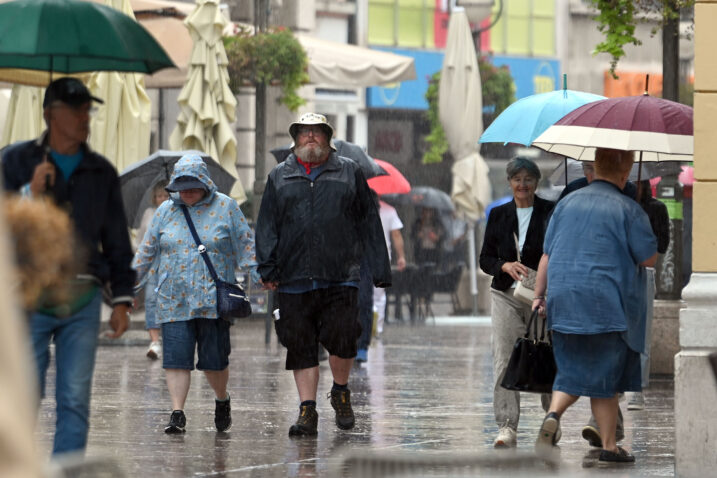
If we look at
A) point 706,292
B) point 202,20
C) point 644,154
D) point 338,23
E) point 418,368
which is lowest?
point 418,368

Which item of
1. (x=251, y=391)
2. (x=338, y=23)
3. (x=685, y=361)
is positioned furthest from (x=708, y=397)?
(x=338, y=23)

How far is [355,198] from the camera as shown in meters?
10.2

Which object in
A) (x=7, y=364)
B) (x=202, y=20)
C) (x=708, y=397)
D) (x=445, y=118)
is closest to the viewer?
(x=7, y=364)

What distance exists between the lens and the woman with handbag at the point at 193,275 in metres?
9.91

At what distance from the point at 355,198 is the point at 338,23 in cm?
3113

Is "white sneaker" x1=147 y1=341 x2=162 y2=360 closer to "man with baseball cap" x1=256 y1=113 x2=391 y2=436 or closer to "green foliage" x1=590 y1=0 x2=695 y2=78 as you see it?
"green foliage" x1=590 y1=0 x2=695 y2=78

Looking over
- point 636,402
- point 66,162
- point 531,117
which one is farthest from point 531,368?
point 66,162

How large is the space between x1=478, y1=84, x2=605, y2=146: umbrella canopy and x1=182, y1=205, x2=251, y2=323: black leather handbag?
5.98 feet

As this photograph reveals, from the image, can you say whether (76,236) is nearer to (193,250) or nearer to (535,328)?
(535,328)

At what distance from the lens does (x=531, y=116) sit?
404 inches

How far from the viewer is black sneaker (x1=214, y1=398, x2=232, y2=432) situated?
32.6 ft

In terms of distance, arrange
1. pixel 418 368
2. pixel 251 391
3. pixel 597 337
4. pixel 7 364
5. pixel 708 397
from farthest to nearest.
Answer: pixel 418 368, pixel 251 391, pixel 597 337, pixel 708 397, pixel 7 364

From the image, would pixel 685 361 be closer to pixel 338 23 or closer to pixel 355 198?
pixel 355 198

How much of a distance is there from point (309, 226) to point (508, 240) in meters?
1.27
